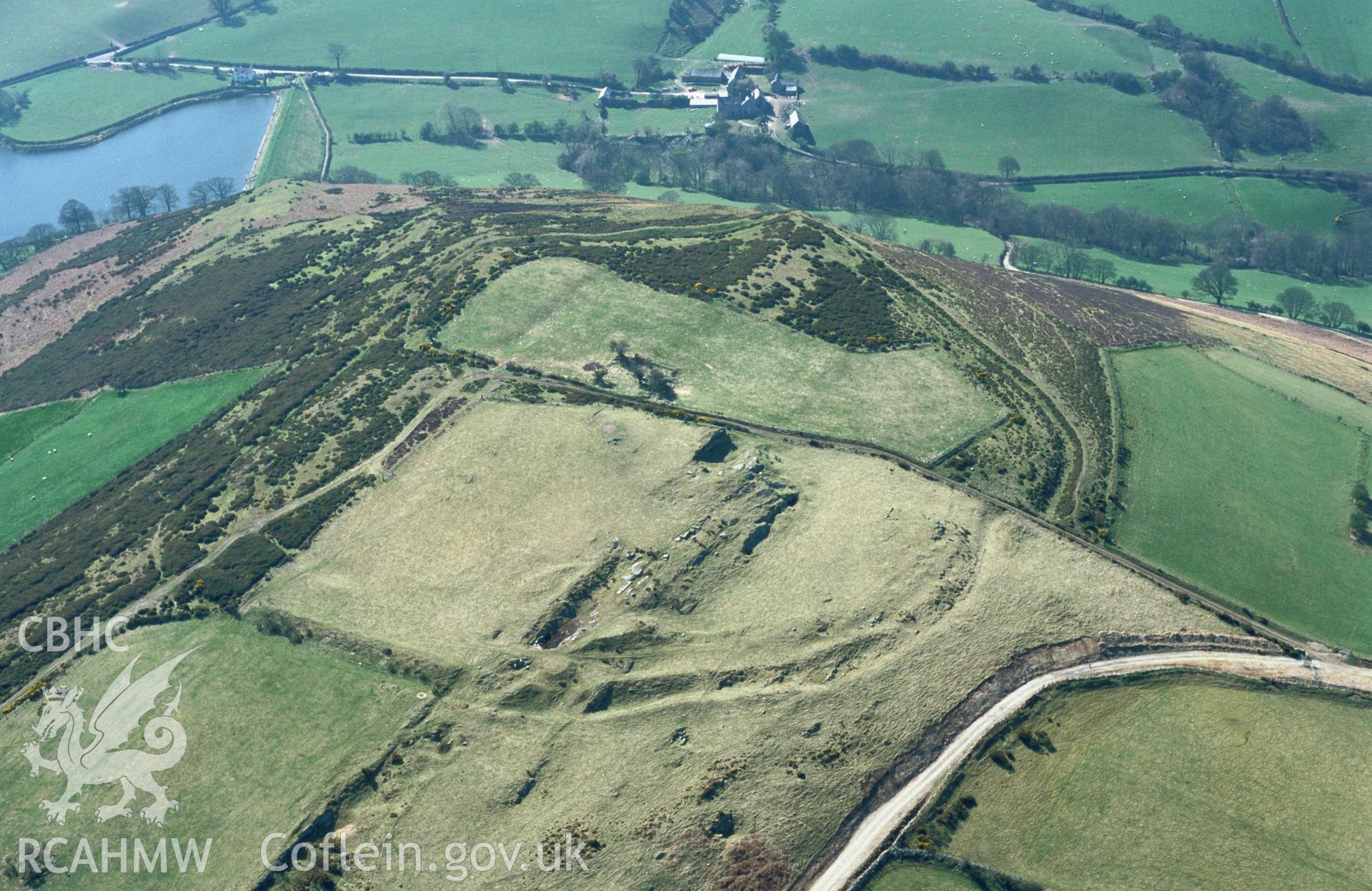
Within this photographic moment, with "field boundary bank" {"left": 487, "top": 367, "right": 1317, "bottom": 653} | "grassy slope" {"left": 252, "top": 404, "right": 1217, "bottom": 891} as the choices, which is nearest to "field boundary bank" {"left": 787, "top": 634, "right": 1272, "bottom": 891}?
"grassy slope" {"left": 252, "top": 404, "right": 1217, "bottom": 891}

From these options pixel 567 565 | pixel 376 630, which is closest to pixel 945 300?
pixel 567 565

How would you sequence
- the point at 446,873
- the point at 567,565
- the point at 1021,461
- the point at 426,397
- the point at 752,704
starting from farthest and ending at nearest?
the point at 426,397
the point at 1021,461
the point at 567,565
the point at 752,704
the point at 446,873

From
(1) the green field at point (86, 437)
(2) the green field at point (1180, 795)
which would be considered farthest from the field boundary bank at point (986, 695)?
(1) the green field at point (86, 437)

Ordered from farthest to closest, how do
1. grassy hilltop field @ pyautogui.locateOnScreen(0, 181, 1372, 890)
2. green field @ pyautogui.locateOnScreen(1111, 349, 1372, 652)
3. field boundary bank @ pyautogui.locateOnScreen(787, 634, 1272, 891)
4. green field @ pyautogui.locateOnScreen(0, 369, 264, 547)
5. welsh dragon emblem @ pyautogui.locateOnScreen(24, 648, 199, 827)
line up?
green field @ pyautogui.locateOnScreen(0, 369, 264, 547), green field @ pyautogui.locateOnScreen(1111, 349, 1372, 652), welsh dragon emblem @ pyautogui.locateOnScreen(24, 648, 199, 827), grassy hilltop field @ pyautogui.locateOnScreen(0, 181, 1372, 890), field boundary bank @ pyautogui.locateOnScreen(787, 634, 1272, 891)

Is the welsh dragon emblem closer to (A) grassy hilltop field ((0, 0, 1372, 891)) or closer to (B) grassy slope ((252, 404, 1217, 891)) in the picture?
(A) grassy hilltop field ((0, 0, 1372, 891))

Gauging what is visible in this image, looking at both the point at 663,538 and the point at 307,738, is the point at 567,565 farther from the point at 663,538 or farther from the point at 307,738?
the point at 307,738

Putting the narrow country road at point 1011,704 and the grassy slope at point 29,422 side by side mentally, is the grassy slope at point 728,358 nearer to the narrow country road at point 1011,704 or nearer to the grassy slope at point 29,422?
the narrow country road at point 1011,704
